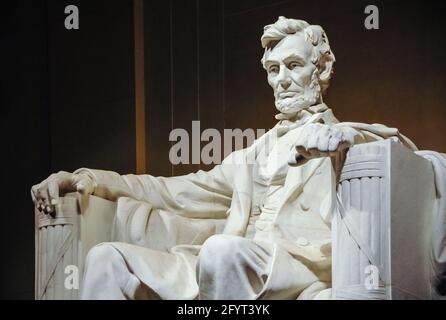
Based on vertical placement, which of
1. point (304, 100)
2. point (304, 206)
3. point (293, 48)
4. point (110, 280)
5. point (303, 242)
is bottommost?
point (110, 280)

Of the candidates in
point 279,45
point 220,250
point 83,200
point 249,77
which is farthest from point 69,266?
point 249,77

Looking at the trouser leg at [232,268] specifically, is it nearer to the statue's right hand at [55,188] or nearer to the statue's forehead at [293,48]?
the statue's right hand at [55,188]

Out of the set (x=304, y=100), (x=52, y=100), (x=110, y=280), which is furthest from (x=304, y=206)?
(x=52, y=100)

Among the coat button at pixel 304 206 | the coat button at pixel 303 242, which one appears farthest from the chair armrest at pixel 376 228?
the coat button at pixel 304 206

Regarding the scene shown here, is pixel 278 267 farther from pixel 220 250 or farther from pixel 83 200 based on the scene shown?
pixel 83 200

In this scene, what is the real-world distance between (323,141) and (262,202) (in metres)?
0.87

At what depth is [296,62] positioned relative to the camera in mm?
5977

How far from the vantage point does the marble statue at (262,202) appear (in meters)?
5.13

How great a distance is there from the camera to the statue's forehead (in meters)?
5.96

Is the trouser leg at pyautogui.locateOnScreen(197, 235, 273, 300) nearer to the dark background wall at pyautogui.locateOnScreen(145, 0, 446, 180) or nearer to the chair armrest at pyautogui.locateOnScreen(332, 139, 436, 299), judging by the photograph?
the chair armrest at pyautogui.locateOnScreen(332, 139, 436, 299)

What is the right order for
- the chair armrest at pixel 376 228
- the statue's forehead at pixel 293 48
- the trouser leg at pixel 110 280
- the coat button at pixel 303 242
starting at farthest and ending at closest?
the statue's forehead at pixel 293 48
the coat button at pixel 303 242
the trouser leg at pixel 110 280
the chair armrest at pixel 376 228

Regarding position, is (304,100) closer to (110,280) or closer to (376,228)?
(376,228)

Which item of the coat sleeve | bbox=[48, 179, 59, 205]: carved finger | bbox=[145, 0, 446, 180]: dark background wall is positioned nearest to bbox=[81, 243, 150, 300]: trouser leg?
bbox=[48, 179, 59, 205]: carved finger

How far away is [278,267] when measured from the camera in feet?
16.9
